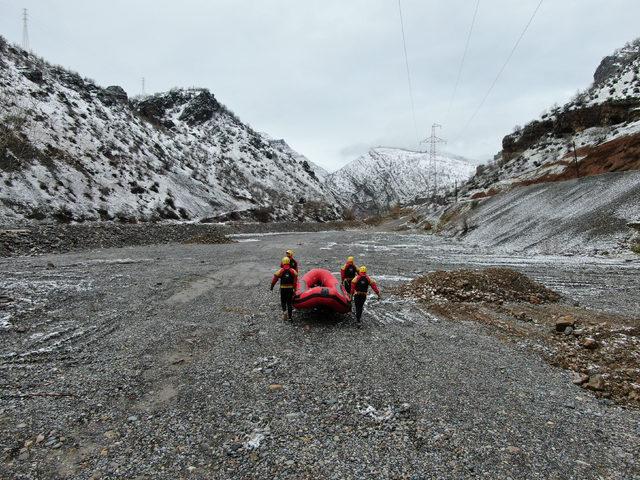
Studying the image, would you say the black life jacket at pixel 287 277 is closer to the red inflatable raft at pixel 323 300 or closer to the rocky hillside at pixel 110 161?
the red inflatable raft at pixel 323 300

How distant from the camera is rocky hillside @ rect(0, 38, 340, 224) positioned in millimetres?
33750

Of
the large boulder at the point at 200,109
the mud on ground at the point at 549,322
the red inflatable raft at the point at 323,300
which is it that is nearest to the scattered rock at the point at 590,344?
the mud on ground at the point at 549,322

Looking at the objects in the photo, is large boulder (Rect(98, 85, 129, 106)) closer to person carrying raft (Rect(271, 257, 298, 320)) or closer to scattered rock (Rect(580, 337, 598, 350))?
person carrying raft (Rect(271, 257, 298, 320))

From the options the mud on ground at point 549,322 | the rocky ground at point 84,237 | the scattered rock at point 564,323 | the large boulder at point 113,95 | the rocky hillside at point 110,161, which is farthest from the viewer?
the large boulder at point 113,95

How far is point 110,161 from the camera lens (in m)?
45.6

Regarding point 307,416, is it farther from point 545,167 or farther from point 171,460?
point 545,167

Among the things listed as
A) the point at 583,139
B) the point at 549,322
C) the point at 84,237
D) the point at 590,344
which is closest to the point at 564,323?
the point at 549,322

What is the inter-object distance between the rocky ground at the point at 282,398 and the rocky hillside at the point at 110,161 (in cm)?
2496

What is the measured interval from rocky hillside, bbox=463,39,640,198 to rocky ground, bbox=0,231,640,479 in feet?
94.4

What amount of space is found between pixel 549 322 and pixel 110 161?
48317 millimetres

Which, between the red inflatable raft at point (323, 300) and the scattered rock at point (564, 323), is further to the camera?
the red inflatable raft at point (323, 300)

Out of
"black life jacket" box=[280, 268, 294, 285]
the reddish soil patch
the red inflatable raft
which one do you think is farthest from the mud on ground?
the reddish soil patch

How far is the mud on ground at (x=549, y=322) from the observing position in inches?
287

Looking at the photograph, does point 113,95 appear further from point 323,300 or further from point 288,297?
point 323,300
